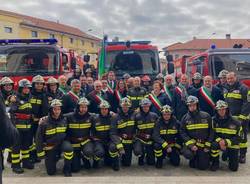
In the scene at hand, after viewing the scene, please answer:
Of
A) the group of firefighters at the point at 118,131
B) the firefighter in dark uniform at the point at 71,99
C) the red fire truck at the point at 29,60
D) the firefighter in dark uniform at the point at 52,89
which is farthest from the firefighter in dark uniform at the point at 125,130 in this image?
the red fire truck at the point at 29,60

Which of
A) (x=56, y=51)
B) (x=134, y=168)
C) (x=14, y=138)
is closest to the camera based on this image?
(x=14, y=138)

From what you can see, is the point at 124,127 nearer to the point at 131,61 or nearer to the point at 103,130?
the point at 103,130

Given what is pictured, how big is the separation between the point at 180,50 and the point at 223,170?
192 feet

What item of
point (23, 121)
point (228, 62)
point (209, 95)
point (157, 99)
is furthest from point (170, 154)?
point (228, 62)

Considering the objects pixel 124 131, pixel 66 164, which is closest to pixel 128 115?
pixel 124 131

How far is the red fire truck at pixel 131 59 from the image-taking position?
8.98m

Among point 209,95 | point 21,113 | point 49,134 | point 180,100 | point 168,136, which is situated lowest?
point 168,136

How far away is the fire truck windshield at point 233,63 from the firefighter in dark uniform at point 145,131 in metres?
3.49

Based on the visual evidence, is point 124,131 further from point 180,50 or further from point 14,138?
point 180,50

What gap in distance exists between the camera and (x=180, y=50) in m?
62.6

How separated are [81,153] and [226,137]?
2.61 meters

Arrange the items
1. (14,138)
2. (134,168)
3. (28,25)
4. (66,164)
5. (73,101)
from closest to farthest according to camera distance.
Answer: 1. (14,138)
2. (66,164)
3. (134,168)
4. (73,101)
5. (28,25)

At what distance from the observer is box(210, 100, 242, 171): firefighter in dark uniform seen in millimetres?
5629

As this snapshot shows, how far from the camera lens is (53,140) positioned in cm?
566
